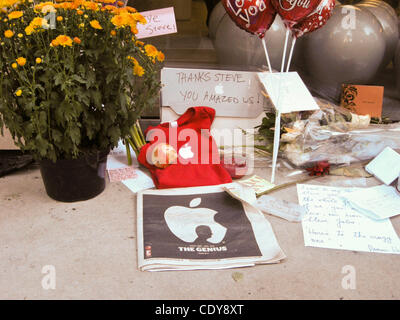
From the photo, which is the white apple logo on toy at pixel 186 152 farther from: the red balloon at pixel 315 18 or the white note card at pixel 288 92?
the red balloon at pixel 315 18

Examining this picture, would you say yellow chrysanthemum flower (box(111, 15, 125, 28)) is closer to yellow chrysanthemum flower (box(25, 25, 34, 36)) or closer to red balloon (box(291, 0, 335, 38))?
yellow chrysanthemum flower (box(25, 25, 34, 36))

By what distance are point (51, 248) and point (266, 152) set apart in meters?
0.65

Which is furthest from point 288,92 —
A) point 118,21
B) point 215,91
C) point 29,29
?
point 29,29

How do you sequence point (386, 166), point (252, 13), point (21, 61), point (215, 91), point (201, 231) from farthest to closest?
point (215, 91) → point (386, 166) → point (252, 13) → point (201, 231) → point (21, 61)

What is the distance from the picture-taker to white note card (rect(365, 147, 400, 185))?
0.96 meters

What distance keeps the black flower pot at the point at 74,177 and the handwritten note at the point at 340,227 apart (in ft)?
1.64

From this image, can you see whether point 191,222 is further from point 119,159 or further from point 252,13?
point 252,13

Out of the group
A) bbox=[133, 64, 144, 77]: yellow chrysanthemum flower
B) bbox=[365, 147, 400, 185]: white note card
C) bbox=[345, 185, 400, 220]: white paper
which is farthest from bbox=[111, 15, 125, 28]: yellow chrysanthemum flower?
bbox=[365, 147, 400, 185]: white note card

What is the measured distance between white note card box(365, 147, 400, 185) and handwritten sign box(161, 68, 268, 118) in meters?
0.36

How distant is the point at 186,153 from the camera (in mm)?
1017

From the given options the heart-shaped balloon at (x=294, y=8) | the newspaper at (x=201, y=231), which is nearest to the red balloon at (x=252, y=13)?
the heart-shaped balloon at (x=294, y=8)

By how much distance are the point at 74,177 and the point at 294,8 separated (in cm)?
64

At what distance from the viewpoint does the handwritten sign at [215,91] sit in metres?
1.11
